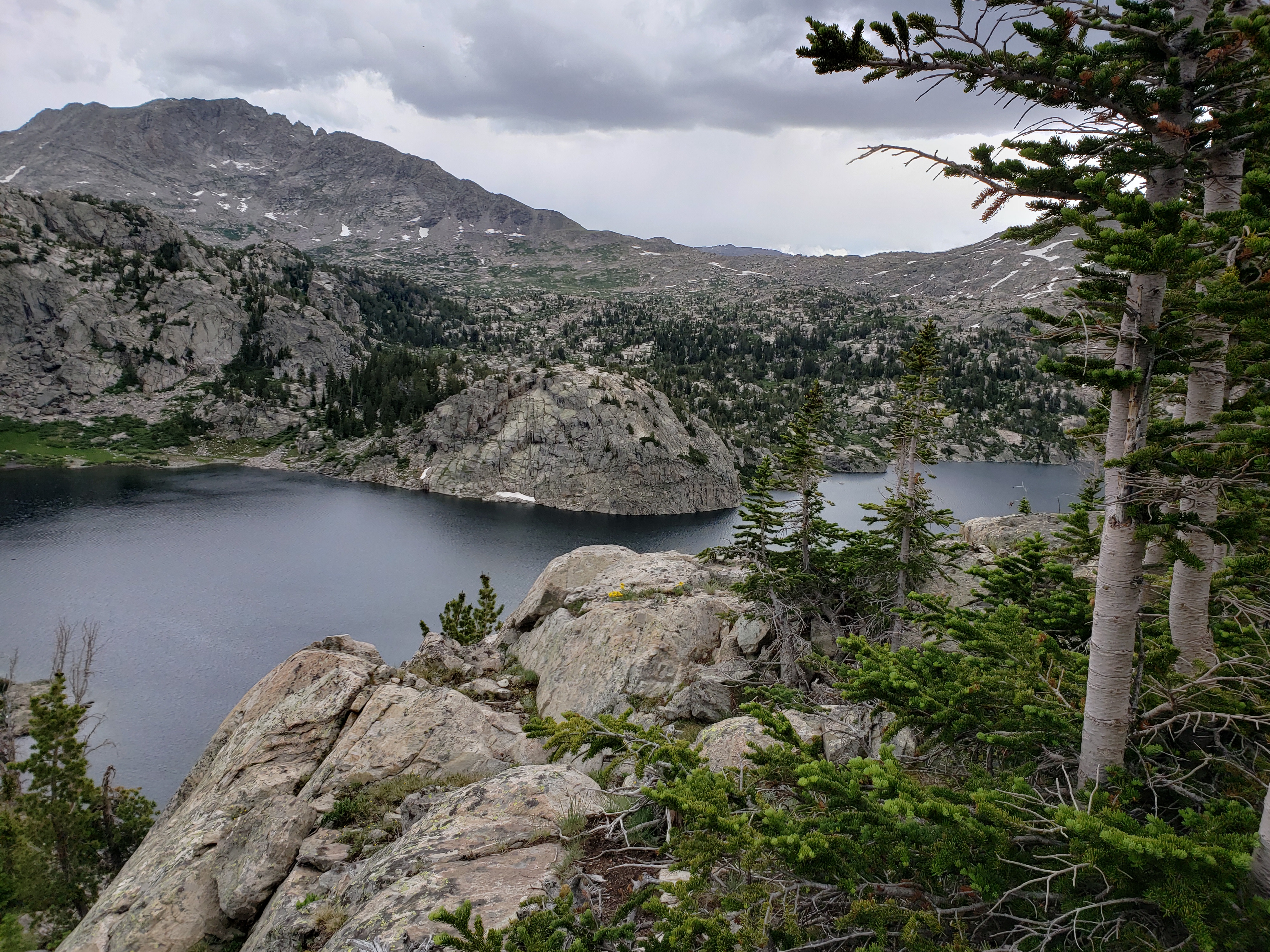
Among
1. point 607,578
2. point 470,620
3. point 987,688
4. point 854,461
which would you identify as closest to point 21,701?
point 470,620

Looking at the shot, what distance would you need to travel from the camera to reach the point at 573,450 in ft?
351

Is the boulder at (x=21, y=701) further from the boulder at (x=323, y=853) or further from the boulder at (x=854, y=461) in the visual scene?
the boulder at (x=854, y=461)

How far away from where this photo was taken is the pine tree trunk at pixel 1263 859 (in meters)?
4.30

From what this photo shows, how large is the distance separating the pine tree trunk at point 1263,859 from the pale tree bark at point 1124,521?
1.32 m

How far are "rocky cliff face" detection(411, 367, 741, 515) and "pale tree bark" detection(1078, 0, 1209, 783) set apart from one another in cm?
9675

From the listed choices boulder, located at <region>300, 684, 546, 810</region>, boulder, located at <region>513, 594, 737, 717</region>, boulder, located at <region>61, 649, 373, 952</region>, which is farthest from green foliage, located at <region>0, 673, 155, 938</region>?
boulder, located at <region>513, 594, 737, 717</region>

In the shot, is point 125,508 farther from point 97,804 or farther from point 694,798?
point 694,798

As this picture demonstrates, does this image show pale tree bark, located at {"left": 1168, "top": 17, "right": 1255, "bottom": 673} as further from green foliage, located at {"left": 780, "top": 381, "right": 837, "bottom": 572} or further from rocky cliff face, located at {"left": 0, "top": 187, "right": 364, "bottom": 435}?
rocky cliff face, located at {"left": 0, "top": 187, "right": 364, "bottom": 435}

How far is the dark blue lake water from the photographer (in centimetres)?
3778

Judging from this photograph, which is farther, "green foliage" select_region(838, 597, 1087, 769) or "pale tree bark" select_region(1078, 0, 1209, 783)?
"green foliage" select_region(838, 597, 1087, 769)

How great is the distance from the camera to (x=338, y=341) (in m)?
178

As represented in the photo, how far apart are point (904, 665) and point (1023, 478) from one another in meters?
143

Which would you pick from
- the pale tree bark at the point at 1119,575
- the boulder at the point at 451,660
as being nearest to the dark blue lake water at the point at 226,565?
the boulder at the point at 451,660

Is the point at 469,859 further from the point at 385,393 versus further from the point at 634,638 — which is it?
the point at 385,393
